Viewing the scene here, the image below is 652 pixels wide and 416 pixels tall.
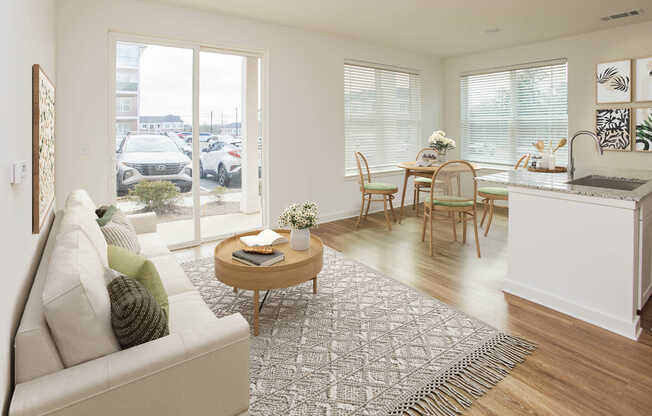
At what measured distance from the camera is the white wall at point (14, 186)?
117cm

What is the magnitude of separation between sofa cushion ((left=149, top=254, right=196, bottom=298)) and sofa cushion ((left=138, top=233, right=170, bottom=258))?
0.09 meters

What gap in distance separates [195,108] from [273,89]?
1019mm

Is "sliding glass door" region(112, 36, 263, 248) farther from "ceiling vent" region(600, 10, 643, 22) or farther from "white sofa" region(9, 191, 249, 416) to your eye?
"ceiling vent" region(600, 10, 643, 22)

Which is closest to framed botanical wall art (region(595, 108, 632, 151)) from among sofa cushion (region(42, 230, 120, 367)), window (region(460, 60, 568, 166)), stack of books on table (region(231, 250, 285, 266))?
window (region(460, 60, 568, 166))

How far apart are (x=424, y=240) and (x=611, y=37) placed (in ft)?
11.8

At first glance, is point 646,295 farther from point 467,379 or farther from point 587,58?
point 587,58

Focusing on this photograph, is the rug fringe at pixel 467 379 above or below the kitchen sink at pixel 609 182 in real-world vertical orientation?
below

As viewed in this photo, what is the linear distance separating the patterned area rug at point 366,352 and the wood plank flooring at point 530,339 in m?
0.12

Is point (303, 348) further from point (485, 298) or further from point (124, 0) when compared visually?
point (124, 0)

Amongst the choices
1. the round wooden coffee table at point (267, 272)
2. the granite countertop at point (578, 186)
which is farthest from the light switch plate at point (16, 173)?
the granite countertop at point (578, 186)

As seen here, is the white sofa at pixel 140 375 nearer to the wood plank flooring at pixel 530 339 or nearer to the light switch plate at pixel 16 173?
the light switch plate at pixel 16 173

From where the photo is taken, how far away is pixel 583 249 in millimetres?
2611

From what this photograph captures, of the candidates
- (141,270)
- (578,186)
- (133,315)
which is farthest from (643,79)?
(133,315)

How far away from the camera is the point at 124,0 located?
12.3ft
